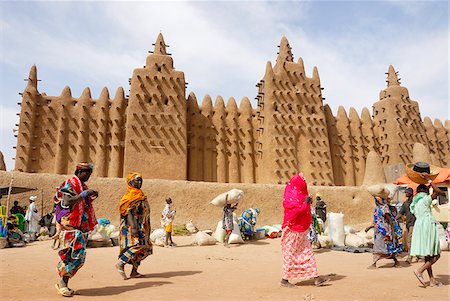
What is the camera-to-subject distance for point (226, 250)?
34.6 feet

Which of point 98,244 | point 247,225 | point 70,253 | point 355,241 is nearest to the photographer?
point 70,253

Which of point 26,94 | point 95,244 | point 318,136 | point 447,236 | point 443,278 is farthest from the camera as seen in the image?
point 318,136

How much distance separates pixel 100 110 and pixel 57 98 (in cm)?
257

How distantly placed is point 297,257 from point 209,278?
157cm

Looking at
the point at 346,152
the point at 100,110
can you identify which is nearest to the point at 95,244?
the point at 100,110

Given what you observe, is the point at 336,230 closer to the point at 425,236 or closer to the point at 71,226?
the point at 425,236

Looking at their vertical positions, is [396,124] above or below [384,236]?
above

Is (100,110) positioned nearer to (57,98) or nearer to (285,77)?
(57,98)

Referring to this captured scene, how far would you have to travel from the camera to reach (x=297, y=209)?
5.98m

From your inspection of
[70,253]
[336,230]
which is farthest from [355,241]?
[70,253]

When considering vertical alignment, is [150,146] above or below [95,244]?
above

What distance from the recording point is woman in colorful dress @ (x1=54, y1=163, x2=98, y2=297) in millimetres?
5055

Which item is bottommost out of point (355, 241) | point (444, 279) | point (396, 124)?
point (444, 279)

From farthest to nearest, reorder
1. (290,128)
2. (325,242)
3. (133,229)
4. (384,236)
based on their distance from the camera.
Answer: (290,128)
(325,242)
(384,236)
(133,229)
